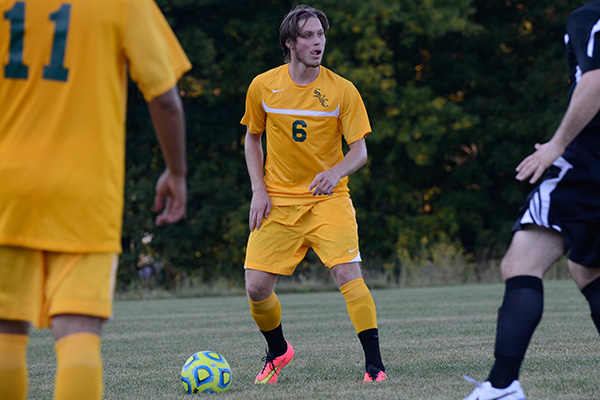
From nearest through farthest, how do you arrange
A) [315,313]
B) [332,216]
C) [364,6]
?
[332,216] → [315,313] → [364,6]

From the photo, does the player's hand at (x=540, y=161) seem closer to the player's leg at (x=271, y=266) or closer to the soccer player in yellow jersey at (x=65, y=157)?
the soccer player in yellow jersey at (x=65, y=157)

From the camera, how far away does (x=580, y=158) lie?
3.61 metres

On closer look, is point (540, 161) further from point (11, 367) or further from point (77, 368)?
point (11, 367)

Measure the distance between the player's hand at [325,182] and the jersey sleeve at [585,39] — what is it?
1.88m

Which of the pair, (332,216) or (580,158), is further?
(332,216)

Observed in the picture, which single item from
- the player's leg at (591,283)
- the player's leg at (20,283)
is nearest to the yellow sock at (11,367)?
the player's leg at (20,283)

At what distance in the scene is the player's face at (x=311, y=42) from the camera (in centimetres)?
548

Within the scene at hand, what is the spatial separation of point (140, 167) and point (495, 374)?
24334 mm

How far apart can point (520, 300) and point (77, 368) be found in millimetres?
1949

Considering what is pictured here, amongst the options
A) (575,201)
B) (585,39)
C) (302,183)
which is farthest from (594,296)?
(302,183)

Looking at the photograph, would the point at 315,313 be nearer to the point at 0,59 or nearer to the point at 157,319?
the point at 157,319

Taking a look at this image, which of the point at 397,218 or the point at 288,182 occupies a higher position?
the point at 288,182

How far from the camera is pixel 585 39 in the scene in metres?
3.55

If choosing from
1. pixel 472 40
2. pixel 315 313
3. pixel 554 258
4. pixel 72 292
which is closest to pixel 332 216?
pixel 554 258
